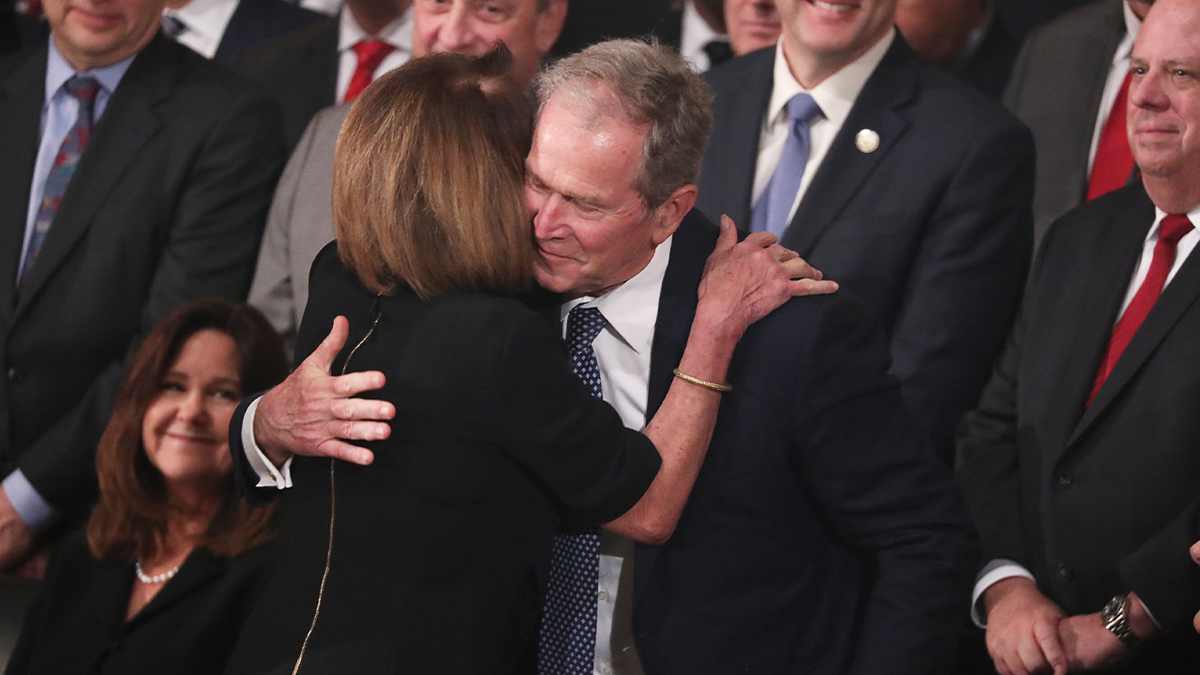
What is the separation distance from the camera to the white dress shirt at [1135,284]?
2406 mm

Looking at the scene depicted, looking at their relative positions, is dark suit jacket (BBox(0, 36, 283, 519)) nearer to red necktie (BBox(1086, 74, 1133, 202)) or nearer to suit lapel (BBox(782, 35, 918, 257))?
suit lapel (BBox(782, 35, 918, 257))

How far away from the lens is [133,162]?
3.18 m

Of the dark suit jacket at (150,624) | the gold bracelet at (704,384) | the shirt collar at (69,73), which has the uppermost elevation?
the gold bracelet at (704,384)

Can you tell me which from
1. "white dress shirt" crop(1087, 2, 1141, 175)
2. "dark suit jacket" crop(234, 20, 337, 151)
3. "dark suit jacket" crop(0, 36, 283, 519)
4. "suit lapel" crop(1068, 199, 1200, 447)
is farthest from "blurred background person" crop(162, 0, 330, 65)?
"suit lapel" crop(1068, 199, 1200, 447)

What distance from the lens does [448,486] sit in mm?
1835

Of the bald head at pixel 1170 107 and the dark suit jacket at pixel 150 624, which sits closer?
the bald head at pixel 1170 107

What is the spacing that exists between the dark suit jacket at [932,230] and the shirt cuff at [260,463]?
115 centimetres

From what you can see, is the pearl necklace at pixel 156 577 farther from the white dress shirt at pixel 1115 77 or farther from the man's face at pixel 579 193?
the white dress shirt at pixel 1115 77

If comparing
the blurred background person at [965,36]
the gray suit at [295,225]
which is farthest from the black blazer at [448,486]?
the blurred background person at [965,36]

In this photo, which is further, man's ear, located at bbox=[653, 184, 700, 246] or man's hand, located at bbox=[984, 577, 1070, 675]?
man's hand, located at bbox=[984, 577, 1070, 675]

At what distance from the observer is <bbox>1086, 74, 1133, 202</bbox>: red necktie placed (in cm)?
305

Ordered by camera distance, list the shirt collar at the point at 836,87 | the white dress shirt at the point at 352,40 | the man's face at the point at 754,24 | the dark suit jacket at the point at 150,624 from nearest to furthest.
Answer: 1. the dark suit jacket at the point at 150,624
2. the shirt collar at the point at 836,87
3. the man's face at the point at 754,24
4. the white dress shirt at the point at 352,40

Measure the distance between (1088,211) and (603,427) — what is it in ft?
4.31

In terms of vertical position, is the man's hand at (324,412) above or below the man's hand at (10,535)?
above
